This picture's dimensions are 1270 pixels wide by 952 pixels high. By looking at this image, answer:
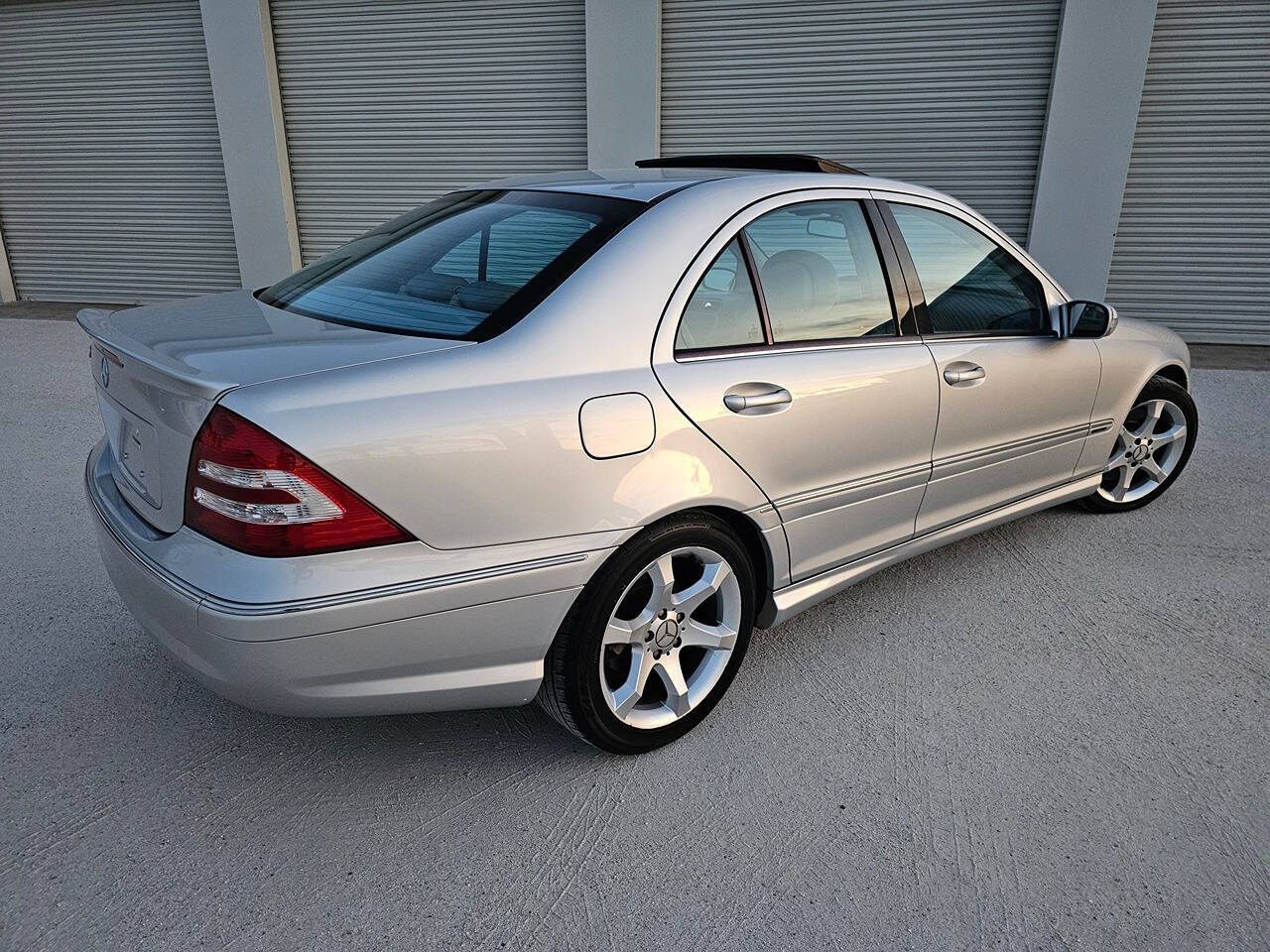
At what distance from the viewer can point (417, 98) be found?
28.7 feet

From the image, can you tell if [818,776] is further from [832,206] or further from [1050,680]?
[832,206]

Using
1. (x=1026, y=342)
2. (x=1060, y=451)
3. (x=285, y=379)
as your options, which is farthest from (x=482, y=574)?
(x=1060, y=451)

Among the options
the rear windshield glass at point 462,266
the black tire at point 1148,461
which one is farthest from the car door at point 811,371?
the black tire at point 1148,461

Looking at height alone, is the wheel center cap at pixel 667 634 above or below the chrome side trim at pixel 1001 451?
below

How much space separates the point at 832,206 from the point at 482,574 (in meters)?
1.67

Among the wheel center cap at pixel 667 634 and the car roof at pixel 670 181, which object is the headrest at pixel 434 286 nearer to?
the car roof at pixel 670 181

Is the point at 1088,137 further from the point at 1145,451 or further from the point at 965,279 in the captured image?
the point at 965,279

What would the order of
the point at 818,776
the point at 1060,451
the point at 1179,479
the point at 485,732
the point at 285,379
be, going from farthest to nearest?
the point at 1179,479 → the point at 1060,451 → the point at 485,732 → the point at 818,776 → the point at 285,379

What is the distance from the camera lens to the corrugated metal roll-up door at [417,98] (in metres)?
8.35

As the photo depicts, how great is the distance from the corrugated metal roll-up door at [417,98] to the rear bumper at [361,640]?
710 cm

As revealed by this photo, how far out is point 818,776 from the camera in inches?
95.8

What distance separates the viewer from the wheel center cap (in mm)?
2461

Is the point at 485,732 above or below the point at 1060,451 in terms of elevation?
below

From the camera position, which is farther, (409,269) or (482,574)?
(409,269)
